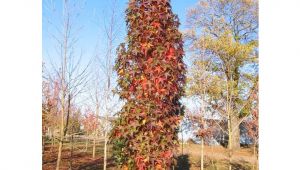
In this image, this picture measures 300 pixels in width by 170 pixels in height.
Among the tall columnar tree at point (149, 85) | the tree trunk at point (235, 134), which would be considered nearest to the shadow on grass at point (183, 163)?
the tree trunk at point (235, 134)

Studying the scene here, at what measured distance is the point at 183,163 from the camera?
6273 mm

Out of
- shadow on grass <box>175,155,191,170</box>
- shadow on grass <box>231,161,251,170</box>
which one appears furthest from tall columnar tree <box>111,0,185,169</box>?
shadow on grass <box>231,161,251,170</box>

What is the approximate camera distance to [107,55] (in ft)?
15.5

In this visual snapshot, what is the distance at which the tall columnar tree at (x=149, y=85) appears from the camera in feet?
9.88

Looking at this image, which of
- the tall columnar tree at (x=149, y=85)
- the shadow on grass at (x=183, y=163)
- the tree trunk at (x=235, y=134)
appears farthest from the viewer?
the tree trunk at (x=235, y=134)

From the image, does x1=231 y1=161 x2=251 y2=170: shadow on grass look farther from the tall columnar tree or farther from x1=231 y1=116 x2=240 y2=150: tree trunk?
the tall columnar tree

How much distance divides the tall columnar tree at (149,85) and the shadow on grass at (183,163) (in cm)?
281

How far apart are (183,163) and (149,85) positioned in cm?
355

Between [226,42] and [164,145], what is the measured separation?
14.6 feet

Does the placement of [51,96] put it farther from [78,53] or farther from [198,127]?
[198,127]

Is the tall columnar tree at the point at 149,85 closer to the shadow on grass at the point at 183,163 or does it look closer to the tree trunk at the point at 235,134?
the shadow on grass at the point at 183,163

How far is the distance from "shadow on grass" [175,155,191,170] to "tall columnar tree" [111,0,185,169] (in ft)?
9.21

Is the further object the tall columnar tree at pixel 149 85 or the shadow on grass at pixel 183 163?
the shadow on grass at pixel 183 163

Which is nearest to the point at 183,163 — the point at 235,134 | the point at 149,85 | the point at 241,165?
the point at 241,165
